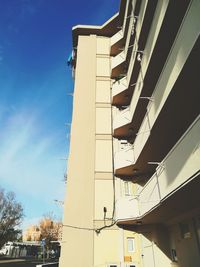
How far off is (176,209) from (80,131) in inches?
322

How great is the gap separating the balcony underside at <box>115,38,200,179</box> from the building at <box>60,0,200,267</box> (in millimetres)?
35

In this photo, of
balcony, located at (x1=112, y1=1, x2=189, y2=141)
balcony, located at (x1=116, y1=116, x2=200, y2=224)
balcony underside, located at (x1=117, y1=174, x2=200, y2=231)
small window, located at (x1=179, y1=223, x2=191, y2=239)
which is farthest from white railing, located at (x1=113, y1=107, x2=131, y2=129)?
small window, located at (x1=179, y1=223, x2=191, y2=239)

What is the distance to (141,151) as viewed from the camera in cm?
1162

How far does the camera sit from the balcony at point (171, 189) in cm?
612

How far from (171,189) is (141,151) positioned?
438cm

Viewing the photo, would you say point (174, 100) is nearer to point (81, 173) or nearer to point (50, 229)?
point (81, 173)

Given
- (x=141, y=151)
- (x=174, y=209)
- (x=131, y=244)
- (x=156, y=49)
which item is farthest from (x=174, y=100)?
(x=131, y=244)

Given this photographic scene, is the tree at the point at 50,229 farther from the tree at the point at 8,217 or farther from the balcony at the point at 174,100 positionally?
the balcony at the point at 174,100

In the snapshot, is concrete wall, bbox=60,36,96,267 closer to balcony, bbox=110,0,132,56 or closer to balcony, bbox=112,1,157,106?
balcony, bbox=112,1,157,106

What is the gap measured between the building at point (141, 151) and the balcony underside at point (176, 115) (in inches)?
1.4

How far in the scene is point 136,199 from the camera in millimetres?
11672

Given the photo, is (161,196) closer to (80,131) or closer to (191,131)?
(191,131)

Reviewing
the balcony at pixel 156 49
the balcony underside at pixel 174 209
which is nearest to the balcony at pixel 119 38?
the balcony at pixel 156 49

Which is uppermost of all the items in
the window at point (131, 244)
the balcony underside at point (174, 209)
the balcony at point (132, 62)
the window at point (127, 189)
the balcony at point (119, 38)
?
the balcony at point (119, 38)
